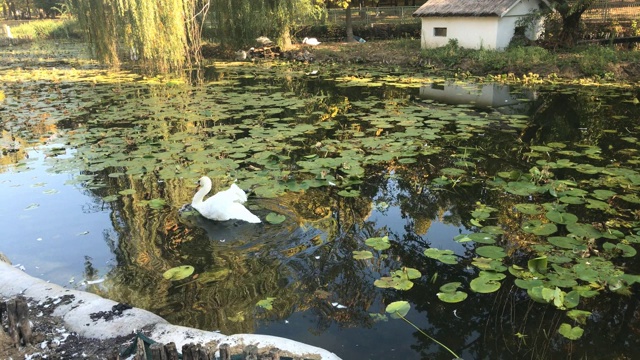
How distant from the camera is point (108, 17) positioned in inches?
469

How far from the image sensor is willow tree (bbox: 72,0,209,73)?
11.2m

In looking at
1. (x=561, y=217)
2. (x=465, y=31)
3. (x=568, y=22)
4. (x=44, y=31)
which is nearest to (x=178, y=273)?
(x=561, y=217)

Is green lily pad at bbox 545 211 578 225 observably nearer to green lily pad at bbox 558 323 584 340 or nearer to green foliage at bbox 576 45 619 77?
green lily pad at bbox 558 323 584 340

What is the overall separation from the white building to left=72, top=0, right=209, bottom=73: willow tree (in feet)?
28.7

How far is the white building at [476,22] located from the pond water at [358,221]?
6928 mm

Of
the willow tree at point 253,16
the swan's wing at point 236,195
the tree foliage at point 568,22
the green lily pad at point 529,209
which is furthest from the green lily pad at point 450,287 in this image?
the willow tree at point 253,16

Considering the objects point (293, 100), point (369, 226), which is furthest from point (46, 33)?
point (369, 226)

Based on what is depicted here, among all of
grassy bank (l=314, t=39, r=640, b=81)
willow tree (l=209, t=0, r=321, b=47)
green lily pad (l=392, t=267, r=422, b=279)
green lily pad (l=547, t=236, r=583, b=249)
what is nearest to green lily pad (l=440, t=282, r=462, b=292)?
green lily pad (l=392, t=267, r=422, b=279)

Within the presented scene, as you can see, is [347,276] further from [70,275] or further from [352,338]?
[70,275]

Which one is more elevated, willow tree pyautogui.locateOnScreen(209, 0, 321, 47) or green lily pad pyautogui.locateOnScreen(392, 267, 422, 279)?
willow tree pyautogui.locateOnScreen(209, 0, 321, 47)

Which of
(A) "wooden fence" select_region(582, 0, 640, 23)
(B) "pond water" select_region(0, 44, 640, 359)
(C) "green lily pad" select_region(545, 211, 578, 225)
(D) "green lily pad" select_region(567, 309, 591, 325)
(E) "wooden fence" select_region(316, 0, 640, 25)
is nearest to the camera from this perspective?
(D) "green lily pad" select_region(567, 309, 591, 325)

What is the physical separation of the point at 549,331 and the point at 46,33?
123 feet

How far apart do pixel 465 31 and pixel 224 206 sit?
14071 mm

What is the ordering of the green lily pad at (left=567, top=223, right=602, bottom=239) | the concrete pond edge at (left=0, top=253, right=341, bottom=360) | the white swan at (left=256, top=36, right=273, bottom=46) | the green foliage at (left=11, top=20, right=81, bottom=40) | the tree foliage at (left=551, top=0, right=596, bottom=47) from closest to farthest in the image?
the concrete pond edge at (left=0, top=253, right=341, bottom=360)
the green lily pad at (left=567, top=223, right=602, bottom=239)
the tree foliage at (left=551, top=0, right=596, bottom=47)
the white swan at (left=256, top=36, right=273, bottom=46)
the green foliage at (left=11, top=20, right=81, bottom=40)
